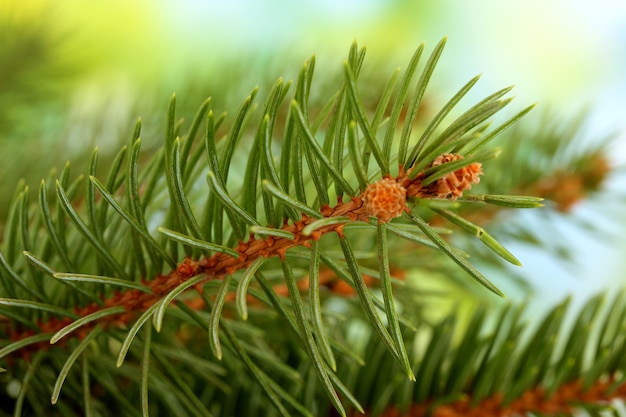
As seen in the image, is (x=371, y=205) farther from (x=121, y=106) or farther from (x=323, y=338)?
(x=121, y=106)

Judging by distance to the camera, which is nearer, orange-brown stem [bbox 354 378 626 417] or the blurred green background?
orange-brown stem [bbox 354 378 626 417]

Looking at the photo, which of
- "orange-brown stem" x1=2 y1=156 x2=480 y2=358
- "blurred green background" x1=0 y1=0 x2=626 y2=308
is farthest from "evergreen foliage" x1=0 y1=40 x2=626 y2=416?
"blurred green background" x1=0 y1=0 x2=626 y2=308

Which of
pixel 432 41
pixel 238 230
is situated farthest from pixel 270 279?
pixel 432 41

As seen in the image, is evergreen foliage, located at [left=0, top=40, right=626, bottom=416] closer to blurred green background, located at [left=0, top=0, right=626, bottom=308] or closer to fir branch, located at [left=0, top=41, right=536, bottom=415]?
fir branch, located at [left=0, top=41, right=536, bottom=415]

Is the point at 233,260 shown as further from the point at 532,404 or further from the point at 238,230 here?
the point at 532,404

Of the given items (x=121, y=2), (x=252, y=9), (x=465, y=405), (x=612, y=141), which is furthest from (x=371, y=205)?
(x=252, y=9)

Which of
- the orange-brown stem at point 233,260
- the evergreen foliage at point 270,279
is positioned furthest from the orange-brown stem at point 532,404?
the orange-brown stem at point 233,260

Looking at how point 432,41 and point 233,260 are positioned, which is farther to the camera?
point 432,41

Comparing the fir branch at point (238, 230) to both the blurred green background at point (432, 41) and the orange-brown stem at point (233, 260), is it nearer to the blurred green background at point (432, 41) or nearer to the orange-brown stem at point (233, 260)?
the orange-brown stem at point (233, 260)
